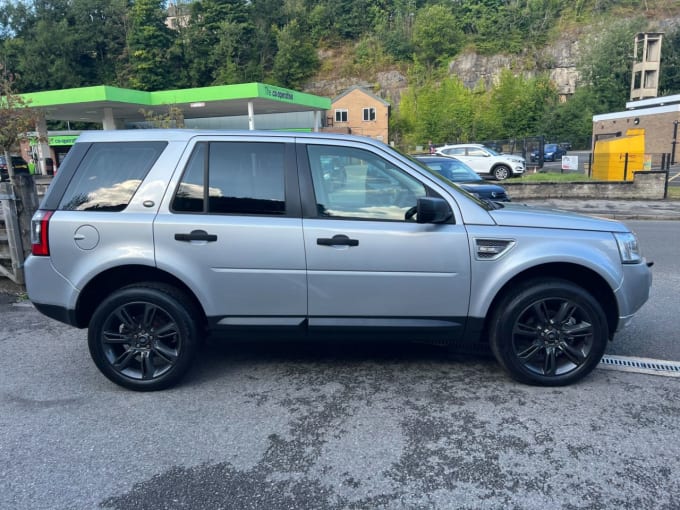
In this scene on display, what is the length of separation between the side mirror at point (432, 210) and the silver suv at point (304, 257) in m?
0.01

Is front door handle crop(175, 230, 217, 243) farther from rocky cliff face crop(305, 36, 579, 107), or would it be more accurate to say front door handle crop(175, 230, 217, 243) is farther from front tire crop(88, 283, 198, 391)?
rocky cliff face crop(305, 36, 579, 107)

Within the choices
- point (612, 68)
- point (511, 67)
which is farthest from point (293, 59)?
point (612, 68)

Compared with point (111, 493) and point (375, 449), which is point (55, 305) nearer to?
→ point (111, 493)

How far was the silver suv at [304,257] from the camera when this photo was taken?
142 inches

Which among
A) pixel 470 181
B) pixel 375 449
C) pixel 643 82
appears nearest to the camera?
pixel 375 449

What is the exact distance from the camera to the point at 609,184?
1817 centimetres

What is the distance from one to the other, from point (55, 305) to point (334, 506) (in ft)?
8.68

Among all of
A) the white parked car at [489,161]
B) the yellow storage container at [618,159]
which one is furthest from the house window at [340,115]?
the yellow storage container at [618,159]

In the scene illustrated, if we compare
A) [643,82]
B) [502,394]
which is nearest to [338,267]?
[502,394]

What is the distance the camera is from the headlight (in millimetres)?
3699

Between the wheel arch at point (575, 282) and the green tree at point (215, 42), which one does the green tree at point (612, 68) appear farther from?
the wheel arch at point (575, 282)

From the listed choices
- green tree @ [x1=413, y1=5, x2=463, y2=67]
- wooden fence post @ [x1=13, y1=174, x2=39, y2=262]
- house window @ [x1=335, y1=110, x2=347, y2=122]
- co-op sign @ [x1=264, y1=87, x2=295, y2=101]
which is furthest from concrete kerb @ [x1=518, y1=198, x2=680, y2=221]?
green tree @ [x1=413, y1=5, x2=463, y2=67]

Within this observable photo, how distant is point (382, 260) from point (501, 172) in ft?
73.8

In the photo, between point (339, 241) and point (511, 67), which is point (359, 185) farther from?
point (511, 67)
